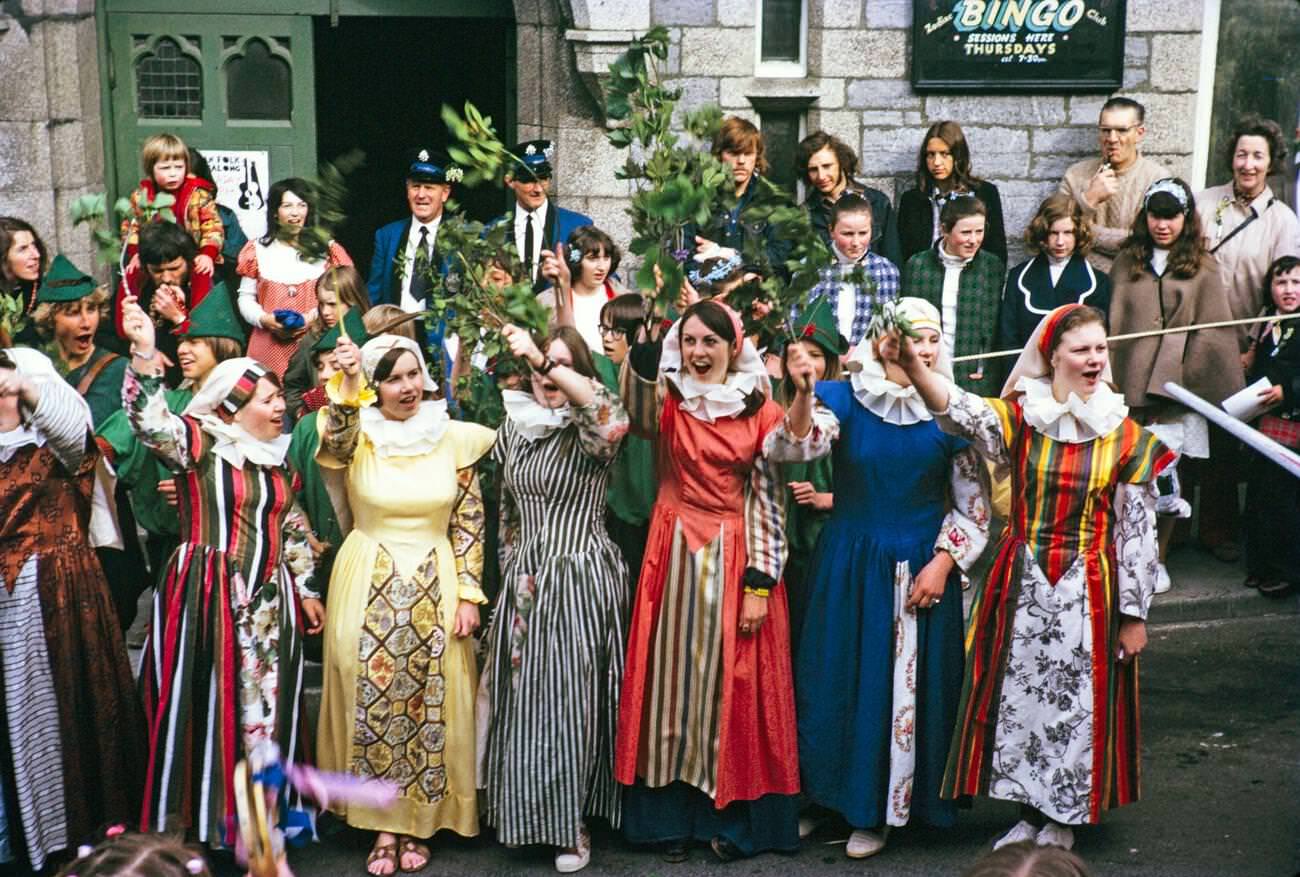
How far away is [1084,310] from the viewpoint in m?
5.41

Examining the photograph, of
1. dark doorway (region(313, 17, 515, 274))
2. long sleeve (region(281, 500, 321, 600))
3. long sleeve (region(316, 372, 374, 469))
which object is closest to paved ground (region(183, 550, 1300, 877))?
long sleeve (region(281, 500, 321, 600))

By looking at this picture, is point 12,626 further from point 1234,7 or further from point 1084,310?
point 1234,7

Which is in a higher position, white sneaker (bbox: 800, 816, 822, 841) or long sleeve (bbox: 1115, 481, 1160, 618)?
long sleeve (bbox: 1115, 481, 1160, 618)

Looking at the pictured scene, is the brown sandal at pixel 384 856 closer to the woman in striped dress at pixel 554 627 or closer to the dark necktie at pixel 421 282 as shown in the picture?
the woman in striped dress at pixel 554 627

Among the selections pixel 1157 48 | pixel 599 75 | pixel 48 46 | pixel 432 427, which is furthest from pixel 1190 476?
pixel 48 46

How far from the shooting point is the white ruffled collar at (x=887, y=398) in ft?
18.1

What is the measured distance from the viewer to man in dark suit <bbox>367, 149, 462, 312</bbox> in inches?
306

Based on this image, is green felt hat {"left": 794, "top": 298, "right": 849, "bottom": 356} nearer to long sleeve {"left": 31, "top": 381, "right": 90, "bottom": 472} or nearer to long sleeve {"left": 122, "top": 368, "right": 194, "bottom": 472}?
long sleeve {"left": 122, "top": 368, "right": 194, "bottom": 472}

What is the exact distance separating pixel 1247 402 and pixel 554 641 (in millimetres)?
3001

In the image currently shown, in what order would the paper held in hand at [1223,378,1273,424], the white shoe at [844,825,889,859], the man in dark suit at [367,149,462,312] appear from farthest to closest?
the man in dark suit at [367,149,462,312]
the paper held in hand at [1223,378,1273,424]
the white shoe at [844,825,889,859]

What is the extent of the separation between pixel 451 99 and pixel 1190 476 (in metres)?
6.53

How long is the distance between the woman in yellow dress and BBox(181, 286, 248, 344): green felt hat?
17.9 inches

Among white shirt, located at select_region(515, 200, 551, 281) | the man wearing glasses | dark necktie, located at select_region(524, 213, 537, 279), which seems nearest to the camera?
dark necktie, located at select_region(524, 213, 537, 279)

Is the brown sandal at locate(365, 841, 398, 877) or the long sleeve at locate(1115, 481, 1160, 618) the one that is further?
the brown sandal at locate(365, 841, 398, 877)
